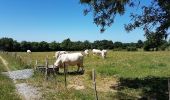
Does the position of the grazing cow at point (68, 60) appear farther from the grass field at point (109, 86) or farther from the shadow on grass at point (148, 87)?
the shadow on grass at point (148, 87)

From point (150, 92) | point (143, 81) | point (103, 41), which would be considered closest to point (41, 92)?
point (150, 92)

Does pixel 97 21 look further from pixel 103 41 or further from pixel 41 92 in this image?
pixel 103 41

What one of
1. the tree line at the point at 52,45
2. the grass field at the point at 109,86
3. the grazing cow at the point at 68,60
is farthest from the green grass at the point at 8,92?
the tree line at the point at 52,45

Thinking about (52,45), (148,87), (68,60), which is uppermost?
(52,45)

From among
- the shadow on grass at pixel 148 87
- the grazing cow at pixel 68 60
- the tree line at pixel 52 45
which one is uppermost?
the tree line at pixel 52 45

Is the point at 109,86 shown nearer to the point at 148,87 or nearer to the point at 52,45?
the point at 148,87

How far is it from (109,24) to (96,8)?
1434 mm

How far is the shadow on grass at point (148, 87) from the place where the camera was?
18848 mm

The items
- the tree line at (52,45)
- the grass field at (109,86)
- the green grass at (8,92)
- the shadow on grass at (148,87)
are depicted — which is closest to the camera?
the green grass at (8,92)

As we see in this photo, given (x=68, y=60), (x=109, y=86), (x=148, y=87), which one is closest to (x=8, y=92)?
(x=109, y=86)

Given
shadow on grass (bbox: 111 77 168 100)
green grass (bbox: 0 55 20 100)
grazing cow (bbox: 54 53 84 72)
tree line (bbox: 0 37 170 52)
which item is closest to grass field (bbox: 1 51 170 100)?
shadow on grass (bbox: 111 77 168 100)

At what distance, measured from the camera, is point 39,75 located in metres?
26.4

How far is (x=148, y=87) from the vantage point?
21.5 meters

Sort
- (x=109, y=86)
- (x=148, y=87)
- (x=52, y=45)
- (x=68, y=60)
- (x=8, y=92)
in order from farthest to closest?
(x=52, y=45) → (x=68, y=60) → (x=109, y=86) → (x=148, y=87) → (x=8, y=92)
